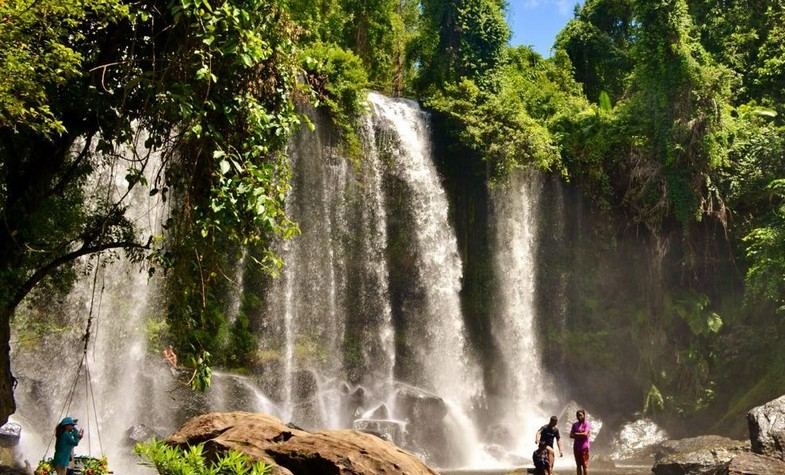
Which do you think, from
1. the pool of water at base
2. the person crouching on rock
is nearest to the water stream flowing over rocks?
the pool of water at base

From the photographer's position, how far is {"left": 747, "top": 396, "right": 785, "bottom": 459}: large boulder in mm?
11516

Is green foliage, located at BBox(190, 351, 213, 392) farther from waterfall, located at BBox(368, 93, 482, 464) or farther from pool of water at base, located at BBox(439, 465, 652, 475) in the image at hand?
waterfall, located at BBox(368, 93, 482, 464)

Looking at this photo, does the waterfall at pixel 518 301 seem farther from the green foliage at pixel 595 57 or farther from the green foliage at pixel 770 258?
the green foliage at pixel 595 57

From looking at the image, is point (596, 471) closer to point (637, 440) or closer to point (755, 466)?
point (637, 440)

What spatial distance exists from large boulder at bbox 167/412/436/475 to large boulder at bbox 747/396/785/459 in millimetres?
7463

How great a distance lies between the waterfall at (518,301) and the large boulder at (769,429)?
8.31 m

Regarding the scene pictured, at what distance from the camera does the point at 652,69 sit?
20984mm

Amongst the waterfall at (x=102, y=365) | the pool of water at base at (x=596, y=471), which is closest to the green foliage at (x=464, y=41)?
the waterfall at (x=102, y=365)

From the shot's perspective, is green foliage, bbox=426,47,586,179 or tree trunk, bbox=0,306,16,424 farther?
green foliage, bbox=426,47,586,179

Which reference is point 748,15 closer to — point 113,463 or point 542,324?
point 542,324

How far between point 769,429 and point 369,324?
10.7 meters

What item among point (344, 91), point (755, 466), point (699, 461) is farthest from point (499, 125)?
point (755, 466)

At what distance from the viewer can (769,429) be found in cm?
1179

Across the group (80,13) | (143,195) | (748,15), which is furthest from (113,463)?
(748,15)
